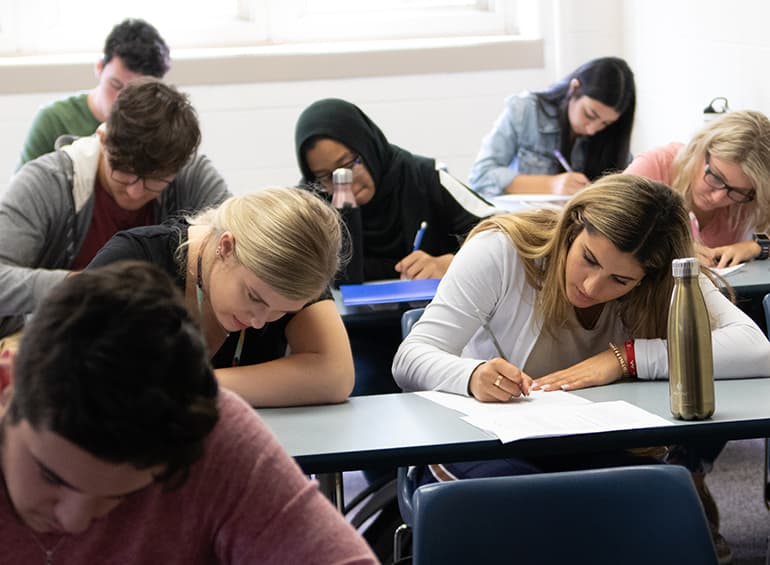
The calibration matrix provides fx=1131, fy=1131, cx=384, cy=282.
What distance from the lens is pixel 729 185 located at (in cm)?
323

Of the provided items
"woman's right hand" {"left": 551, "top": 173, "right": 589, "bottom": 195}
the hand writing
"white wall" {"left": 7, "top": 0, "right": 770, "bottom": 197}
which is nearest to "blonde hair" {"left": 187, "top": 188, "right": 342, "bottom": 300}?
the hand writing

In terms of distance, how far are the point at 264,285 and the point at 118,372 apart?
110 centimetres

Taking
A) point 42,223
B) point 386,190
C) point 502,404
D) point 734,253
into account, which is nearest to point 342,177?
point 386,190

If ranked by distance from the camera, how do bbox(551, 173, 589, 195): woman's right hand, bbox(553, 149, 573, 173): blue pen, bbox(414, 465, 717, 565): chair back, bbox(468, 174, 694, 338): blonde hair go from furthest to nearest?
bbox(553, 149, 573, 173): blue pen < bbox(551, 173, 589, 195): woman's right hand < bbox(468, 174, 694, 338): blonde hair < bbox(414, 465, 717, 565): chair back

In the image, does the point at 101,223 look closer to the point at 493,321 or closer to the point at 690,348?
the point at 493,321

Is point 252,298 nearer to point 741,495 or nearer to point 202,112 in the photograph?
point 741,495

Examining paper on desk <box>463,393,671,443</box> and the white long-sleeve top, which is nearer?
paper on desk <box>463,393,671,443</box>

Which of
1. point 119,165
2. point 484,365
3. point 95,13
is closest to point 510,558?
point 484,365

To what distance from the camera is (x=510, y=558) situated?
154 cm

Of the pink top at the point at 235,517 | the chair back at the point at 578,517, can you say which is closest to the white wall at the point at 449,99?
the chair back at the point at 578,517

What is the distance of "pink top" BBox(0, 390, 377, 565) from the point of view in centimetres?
113

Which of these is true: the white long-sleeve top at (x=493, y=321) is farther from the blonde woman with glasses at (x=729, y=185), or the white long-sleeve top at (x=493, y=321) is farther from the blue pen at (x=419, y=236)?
the blue pen at (x=419, y=236)

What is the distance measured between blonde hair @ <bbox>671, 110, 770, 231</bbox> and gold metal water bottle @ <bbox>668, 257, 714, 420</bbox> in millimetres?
1307

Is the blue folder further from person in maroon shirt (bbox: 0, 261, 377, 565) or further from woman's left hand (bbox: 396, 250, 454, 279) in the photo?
person in maroon shirt (bbox: 0, 261, 377, 565)
